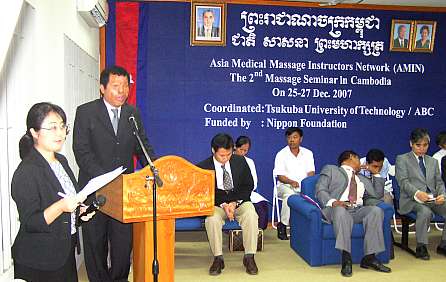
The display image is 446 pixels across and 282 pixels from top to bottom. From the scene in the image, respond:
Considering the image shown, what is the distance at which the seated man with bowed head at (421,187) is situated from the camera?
16.8ft

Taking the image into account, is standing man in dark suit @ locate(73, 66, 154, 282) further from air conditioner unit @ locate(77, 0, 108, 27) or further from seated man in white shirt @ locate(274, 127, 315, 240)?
seated man in white shirt @ locate(274, 127, 315, 240)

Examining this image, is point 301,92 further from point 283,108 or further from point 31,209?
point 31,209

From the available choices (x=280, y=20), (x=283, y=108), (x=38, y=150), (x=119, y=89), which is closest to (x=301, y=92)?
(x=283, y=108)

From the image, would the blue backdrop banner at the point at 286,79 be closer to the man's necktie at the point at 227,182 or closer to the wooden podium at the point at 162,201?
the man's necktie at the point at 227,182

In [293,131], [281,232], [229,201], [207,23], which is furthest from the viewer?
[207,23]

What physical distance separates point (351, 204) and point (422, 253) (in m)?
0.92

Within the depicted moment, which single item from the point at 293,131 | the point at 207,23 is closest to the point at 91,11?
the point at 207,23

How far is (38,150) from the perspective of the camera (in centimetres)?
227

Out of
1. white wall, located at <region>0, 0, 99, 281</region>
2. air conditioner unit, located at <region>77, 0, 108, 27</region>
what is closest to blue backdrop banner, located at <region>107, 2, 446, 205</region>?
air conditioner unit, located at <region>77, 0, 108, 27</region>

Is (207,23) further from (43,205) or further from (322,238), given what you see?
(43,205)

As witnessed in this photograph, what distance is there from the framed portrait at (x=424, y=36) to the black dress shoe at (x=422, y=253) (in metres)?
2.96

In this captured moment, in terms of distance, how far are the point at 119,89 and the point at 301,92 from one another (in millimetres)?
3808

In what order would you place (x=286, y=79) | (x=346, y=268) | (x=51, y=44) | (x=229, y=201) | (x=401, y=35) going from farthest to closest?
(x=401, y=35)
(x=286, y=79)
(x=229, y=201)
(x=346, y=268)
(x=51, y=44)

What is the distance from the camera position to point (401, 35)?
674 centimetres
